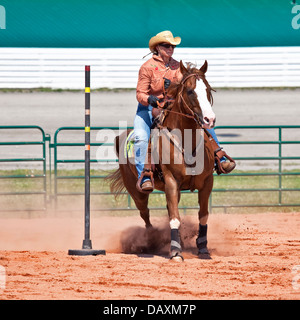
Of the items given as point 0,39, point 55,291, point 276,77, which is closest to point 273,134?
point 276,77

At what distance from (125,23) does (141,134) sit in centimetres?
1644

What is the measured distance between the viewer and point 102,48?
23641mm

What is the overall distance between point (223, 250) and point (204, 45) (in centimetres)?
1638

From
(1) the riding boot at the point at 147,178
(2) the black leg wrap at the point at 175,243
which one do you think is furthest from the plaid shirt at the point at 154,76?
(2) the black leg wrap at the point at 175,243

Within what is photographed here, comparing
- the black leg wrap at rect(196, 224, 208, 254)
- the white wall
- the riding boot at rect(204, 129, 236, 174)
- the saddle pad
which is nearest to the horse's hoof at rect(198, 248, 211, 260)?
the black leg wrap at rect(196, 224, 208, 254)

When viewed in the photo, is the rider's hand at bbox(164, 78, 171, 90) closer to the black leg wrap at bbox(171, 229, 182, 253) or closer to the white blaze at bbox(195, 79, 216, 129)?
the white blaze at bbox(195, 79, 216, 129)

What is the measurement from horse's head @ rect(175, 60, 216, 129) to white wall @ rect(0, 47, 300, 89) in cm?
1538

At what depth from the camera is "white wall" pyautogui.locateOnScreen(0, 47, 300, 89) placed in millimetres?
23047

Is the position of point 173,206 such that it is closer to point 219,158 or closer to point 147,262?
point 147,262

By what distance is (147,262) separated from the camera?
24.8ft

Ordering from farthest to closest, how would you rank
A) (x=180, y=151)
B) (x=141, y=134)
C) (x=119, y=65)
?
(x=119, y=65) → (x=141, y=134) → (x=180, y=151)

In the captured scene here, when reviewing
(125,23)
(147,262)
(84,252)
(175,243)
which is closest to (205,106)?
(175,243)

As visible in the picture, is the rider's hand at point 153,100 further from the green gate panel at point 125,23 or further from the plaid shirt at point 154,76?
the green gate panel at point 125,23
